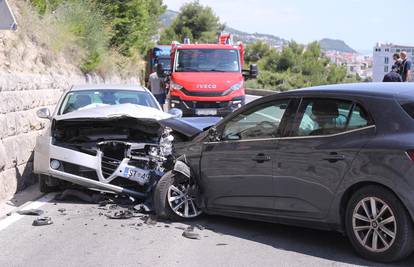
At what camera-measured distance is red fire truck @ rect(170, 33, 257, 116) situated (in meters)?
16.5

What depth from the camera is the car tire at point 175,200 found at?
7184 millimetres

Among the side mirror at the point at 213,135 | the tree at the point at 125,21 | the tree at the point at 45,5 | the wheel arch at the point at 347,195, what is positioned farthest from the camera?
the tree at the point at 125,21

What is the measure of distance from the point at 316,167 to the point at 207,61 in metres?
11.6

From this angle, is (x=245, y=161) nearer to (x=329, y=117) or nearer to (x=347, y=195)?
(x=329, y=117)

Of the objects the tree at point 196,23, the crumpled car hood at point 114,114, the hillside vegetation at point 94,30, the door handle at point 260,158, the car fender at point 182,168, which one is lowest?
the car fender at point 182,168

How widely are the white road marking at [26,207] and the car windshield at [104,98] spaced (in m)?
1.67

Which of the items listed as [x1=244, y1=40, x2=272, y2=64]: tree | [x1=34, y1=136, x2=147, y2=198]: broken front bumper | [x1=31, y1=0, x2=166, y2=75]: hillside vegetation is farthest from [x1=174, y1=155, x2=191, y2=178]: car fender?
[x1=244, y1=40, x2=272, y2=64]: tree

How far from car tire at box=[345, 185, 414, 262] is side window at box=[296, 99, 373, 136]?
0.67 metres

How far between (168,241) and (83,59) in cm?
1501

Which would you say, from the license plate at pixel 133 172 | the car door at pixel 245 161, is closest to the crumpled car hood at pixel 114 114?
the license plate at pixel 133 172

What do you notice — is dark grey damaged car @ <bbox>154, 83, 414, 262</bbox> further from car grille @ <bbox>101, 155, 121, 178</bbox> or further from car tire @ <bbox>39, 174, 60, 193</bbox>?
car tire @ <bbox>39, 174, 60, 193</bbox>

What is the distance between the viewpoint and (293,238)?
6.47 meters

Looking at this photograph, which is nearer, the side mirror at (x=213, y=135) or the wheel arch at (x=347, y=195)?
the wheel arch at (x=347, y=195)

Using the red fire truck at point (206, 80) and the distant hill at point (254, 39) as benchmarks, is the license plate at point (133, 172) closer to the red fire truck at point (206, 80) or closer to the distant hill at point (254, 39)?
the red fire truck at point (206, 80)
